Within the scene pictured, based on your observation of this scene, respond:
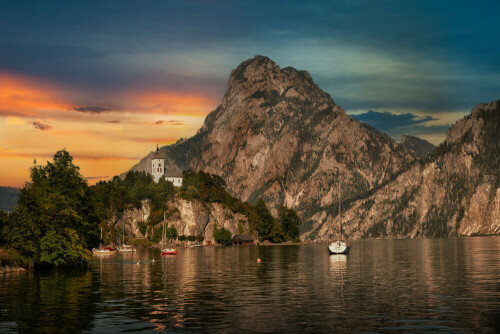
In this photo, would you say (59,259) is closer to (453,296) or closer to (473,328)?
(453,296)

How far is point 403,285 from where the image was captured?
211 ft

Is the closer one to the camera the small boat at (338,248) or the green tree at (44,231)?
the green tree at (44,231)

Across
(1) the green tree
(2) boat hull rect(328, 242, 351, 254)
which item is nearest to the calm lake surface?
(1) the green tree

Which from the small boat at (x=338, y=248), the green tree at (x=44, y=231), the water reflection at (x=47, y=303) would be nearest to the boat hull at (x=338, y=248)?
the small boat at (x=338, y=248)

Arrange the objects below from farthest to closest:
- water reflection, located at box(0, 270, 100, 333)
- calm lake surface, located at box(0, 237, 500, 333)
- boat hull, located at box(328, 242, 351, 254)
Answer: boat hull, located at box(328, 242, 351, 254) < water reflection, located at box(0, 270, 100, 333) < calm lake surface, located at box(0, 237, 500, 333)

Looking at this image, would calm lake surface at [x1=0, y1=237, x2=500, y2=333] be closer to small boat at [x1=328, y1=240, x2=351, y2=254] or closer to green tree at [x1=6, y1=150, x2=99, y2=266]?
green tree at [x1=6, y1=150, x2=99, y2=266]

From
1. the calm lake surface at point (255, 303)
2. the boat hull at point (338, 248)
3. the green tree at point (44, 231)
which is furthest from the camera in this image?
the boat hull at point (338, 248)

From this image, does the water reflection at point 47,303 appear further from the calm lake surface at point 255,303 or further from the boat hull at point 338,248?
the boat hull at point 338,248

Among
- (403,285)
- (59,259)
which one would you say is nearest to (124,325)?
(403,285)

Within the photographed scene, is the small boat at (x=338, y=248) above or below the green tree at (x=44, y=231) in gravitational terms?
below

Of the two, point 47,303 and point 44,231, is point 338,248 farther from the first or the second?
point 47,303

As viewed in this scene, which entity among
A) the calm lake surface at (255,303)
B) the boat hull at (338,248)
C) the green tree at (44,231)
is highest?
the green tree at (44,231)

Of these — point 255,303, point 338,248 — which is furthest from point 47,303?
point 338,248

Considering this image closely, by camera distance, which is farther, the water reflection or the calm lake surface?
the water reflection
